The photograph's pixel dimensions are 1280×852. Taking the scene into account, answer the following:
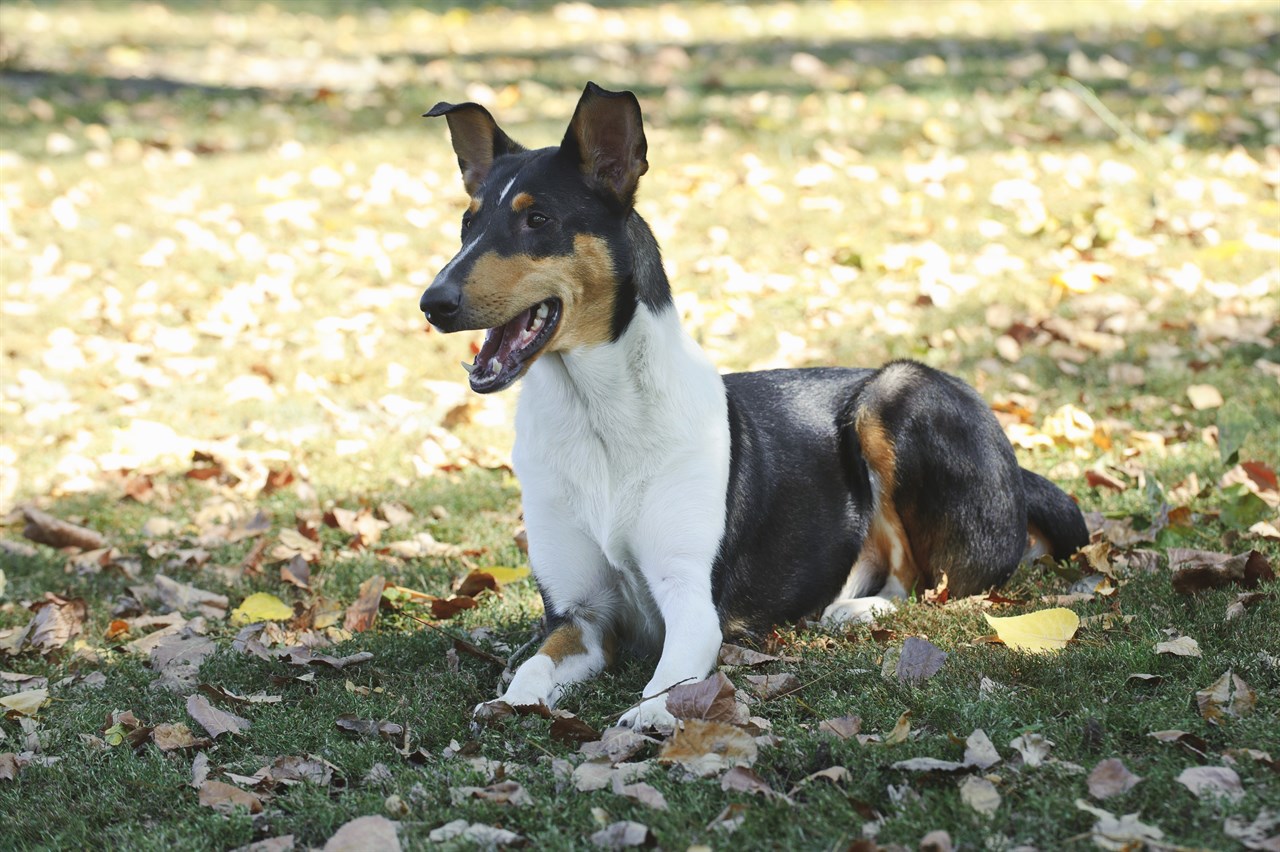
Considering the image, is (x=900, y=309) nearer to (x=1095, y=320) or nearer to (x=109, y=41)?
(x=1095, y=320)

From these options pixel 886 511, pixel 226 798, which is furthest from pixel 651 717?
pixel 886 511

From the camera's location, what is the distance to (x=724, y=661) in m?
4.44

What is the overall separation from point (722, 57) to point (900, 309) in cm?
662

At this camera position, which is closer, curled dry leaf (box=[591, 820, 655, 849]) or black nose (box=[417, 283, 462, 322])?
curled dry leaf (box=[591, 820, 655, 849])

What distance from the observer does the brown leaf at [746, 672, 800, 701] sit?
13.4 ft

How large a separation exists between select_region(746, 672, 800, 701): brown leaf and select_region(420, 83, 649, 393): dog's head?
1.13m

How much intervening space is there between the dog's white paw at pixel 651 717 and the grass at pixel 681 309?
0.71ft

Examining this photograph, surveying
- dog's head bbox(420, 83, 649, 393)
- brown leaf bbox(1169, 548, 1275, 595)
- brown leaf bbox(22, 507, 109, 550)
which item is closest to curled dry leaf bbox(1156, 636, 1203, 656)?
brown leaf bbox(1169, 548, 1275, 595)

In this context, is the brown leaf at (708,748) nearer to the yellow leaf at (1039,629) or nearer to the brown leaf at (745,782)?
the brown leaf at (745,782)

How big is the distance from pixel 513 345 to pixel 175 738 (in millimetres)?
1515

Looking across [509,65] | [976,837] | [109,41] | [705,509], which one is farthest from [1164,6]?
[976,837]

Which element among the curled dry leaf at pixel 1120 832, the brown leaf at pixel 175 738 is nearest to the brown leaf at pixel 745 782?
the curled dry leaf at pixel 1120 832

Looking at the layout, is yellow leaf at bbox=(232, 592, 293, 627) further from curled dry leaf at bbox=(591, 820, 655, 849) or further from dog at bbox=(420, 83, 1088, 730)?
curled dry leaf at bbox=(591, 820, 655, 849)

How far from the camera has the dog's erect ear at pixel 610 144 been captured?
4.15 meters
